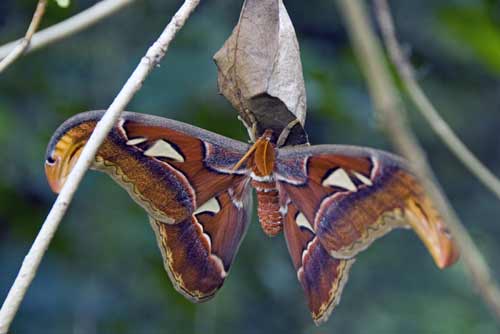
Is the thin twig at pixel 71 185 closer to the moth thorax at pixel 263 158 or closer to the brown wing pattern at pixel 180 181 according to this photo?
the brown wing pattern at pixel 180 181

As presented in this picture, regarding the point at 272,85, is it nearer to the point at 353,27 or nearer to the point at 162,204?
the point at 162,204

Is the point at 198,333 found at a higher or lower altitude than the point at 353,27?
lower

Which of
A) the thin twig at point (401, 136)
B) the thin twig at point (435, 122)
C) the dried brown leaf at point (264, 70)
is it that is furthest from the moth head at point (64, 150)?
the thin twig at point (401, 136)

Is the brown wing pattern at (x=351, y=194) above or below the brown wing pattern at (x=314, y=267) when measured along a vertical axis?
above

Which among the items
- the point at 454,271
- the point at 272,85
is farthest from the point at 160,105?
the point at 454,271

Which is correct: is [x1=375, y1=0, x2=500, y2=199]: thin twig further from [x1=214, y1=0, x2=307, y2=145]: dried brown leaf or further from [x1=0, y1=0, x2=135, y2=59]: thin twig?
[x1=0, y1=0, x2=135, y2=59]: thin twig

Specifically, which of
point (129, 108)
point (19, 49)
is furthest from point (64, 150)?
point (129, 108)

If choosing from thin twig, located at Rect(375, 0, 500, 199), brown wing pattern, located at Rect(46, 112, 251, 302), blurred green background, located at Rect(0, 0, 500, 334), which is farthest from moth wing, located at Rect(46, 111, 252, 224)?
blurred green background, located at Rect(0, 0, 500, 334)
